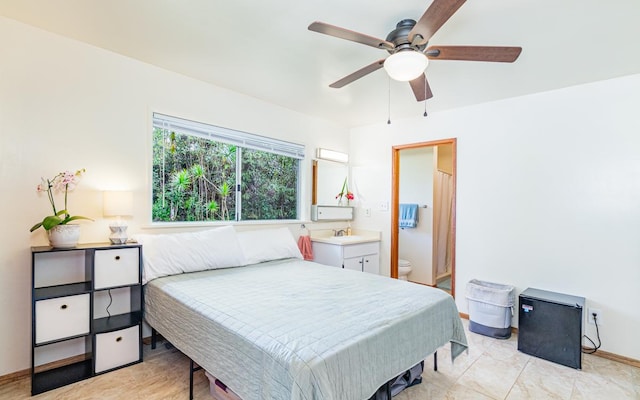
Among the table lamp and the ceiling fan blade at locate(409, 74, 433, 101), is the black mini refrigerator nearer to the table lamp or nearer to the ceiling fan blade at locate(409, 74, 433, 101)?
the ceiling fan blade at locate(409, 74, 433, 101)

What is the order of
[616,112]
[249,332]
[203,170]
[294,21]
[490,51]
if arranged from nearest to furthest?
[249,332] → [490,51] → [294,21] → [616,112] → [203,170]

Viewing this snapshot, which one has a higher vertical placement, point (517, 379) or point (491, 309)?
point (491, 309)

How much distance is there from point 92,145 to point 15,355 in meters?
1.58

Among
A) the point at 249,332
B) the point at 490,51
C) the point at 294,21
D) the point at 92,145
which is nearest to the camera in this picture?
the point at 249,332

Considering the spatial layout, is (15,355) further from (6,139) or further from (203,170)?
(203,170)

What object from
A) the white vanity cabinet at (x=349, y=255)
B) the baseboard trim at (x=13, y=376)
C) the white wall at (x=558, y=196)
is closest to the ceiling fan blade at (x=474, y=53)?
the white wall at (x=558, y=196)

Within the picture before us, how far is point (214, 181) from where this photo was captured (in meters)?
3.29

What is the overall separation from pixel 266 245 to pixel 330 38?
6.52 feet

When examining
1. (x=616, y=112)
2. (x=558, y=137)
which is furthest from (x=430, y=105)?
(x=616, y=112)

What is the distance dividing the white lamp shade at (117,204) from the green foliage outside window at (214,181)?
17.5 inches

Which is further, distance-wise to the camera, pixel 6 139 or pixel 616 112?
pixel 616 112

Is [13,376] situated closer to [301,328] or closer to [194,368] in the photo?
[194,368]

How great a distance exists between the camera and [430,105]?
3547mm

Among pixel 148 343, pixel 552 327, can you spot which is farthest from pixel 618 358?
pixel 148 343
